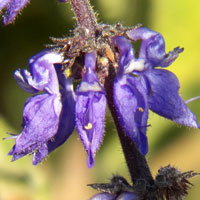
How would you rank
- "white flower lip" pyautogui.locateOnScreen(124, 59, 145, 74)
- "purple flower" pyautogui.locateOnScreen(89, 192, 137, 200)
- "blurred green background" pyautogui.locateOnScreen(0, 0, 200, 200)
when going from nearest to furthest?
"white flower lip" pyautogui.locateOnScreen(124, 59, 145, 74) < "purple flower" pyautogui.locateOnScreen(89, 192, 137, 200) < "blurred green background" pyautogui.locateOnScreen(0, 0, 200, 200)

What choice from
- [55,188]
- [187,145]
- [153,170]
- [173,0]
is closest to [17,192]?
[55,188]

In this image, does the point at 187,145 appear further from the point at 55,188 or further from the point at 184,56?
the point at 55,188

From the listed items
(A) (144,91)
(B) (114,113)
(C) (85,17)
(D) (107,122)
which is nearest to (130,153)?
(B) (114,113)

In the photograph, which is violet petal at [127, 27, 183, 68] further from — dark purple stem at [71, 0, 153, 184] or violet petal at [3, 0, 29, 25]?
violet petal at [3, 0, 29, 25]

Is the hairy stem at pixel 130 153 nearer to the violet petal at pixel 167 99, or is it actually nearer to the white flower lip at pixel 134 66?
the white flower lip at pixel 134 66

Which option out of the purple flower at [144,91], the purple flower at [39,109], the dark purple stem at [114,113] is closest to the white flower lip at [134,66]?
the purple flower at [144,91]

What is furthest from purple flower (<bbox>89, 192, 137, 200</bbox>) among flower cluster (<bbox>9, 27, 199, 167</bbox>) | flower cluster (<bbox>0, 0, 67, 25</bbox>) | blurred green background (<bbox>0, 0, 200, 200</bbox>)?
blurred green background (<bbox>0, 0, 200, 200</bbox>)

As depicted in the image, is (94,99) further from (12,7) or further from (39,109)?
(12,7)
